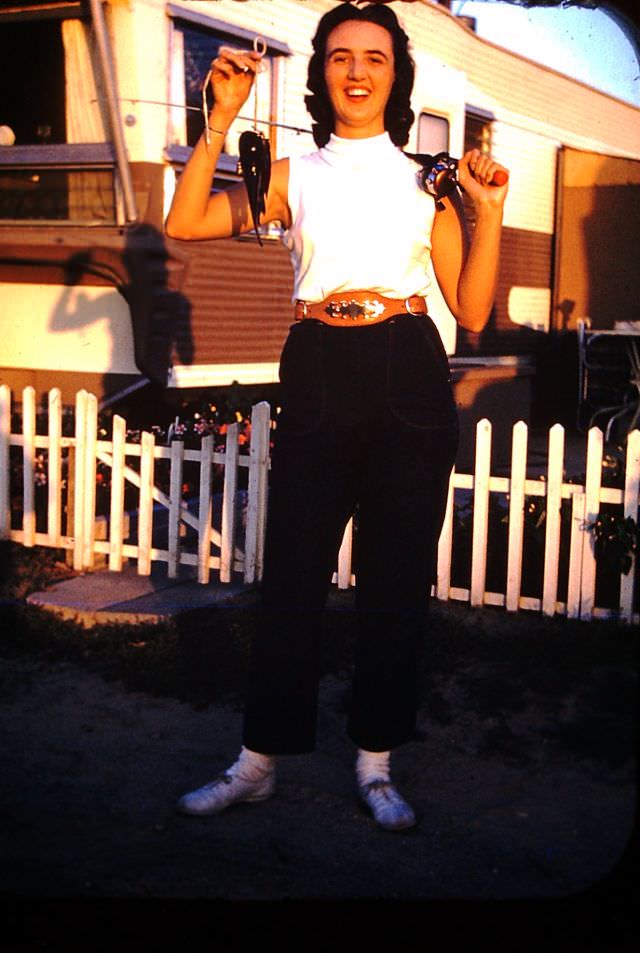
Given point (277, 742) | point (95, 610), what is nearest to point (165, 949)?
point (277, 742)

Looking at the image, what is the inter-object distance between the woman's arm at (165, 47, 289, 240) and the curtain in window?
10.6ft

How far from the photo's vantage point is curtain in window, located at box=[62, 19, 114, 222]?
225 inches

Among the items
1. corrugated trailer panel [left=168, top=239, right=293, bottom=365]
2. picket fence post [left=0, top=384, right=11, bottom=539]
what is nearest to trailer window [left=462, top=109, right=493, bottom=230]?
corrugated trailer panel [left=168, top=239, right=293, bottom=365]

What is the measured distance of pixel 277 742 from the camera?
9.19 feet

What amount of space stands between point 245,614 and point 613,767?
198cm

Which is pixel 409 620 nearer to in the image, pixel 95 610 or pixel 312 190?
pixel 312 190

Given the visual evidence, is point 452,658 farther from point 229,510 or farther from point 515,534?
point 229,510

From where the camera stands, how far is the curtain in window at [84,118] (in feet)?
18.7

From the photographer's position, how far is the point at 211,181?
2668 millimetres

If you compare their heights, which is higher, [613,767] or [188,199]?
[188,199]

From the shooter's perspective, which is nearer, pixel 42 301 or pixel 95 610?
pixel 95 610

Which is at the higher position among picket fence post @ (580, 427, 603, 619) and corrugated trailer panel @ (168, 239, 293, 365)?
corrugated trailer panel @ (168, 239, 293, 365)

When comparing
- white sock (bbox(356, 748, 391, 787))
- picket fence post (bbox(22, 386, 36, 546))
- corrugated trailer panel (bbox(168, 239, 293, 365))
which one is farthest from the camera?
corrugated trailer panel (bbox(168, 239, 293, 365))

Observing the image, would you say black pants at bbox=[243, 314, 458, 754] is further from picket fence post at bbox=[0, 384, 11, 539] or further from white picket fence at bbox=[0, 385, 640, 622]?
picket fence post at bbox=[0, 384, 11, 539]
